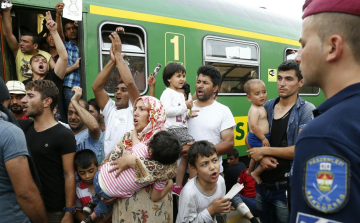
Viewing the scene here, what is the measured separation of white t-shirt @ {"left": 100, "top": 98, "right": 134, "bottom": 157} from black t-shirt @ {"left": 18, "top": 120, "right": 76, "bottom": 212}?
615 mm

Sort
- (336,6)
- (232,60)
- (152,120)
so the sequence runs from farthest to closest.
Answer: (232,60), (152,120), (336,6)

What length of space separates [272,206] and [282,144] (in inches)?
22.5

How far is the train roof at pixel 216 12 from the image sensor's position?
4512 millimetres

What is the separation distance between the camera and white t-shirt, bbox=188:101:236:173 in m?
3.39

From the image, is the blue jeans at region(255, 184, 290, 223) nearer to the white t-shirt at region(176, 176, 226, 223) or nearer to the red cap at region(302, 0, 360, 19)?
the white t-shirt at region(176, 176, 226, 223)

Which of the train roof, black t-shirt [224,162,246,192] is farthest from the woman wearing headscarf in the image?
black t-shirt [224,162,246,192]

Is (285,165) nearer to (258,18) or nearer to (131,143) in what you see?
(131,143)

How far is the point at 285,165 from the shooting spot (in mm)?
2645

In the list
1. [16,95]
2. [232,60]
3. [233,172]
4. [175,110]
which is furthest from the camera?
[232,60]

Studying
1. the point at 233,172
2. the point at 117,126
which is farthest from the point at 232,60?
the point at 117,126

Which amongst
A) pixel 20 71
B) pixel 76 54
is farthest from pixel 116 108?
pixel 20 71

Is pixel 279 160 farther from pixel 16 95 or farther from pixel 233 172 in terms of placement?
pixel 16 95

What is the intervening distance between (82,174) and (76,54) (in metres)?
1.88

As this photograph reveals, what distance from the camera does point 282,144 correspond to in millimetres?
2689
